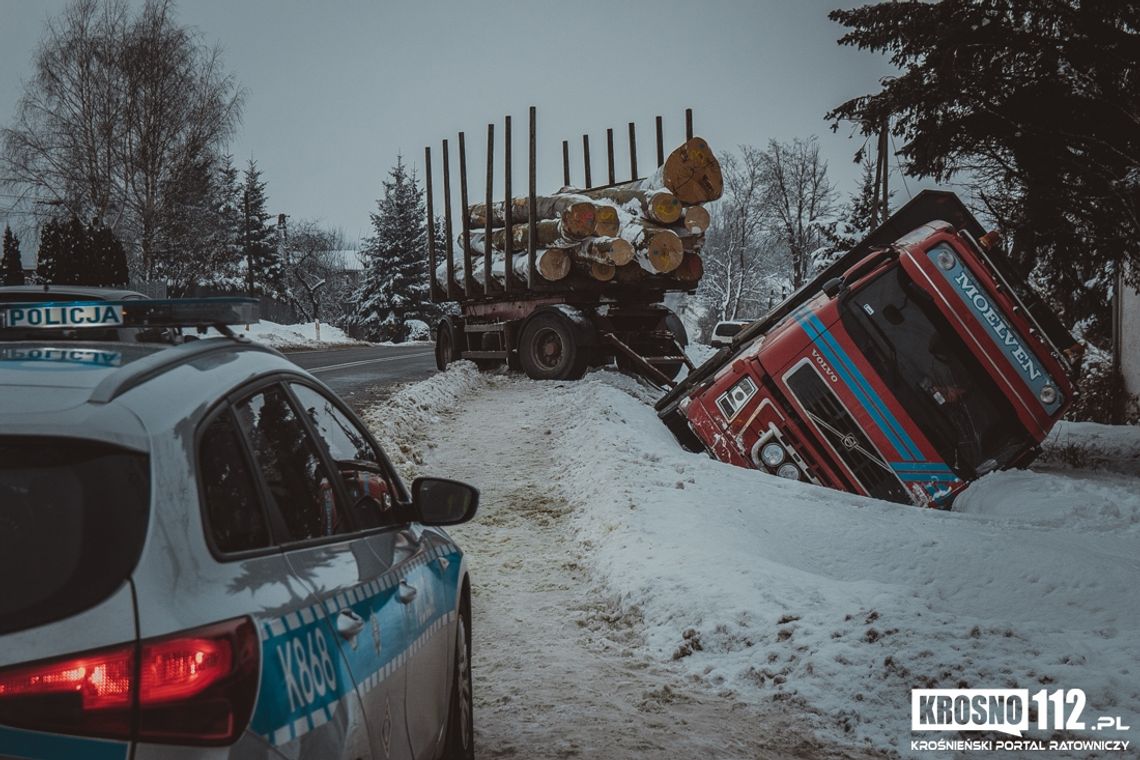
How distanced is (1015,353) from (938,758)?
6.00 meters

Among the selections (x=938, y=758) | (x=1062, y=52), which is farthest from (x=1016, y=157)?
(x=938, y=758)

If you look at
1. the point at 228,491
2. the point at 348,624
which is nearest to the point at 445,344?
the point at 348,624

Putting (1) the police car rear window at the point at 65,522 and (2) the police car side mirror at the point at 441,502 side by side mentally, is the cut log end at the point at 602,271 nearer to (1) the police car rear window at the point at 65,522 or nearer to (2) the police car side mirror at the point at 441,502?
(2) the police car side mirror at the point at 441,502

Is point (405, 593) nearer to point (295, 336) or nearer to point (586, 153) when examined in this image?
point (586, 153)

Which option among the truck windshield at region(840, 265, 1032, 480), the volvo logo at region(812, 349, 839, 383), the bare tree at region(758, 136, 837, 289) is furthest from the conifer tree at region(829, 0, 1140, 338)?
the bare tree at region(758, 136, 837, 289)

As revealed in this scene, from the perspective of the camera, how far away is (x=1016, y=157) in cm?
1151

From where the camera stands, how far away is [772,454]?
984 cm

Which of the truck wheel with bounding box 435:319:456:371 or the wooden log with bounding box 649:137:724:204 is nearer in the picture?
the wooden log with bounding box 649:137:724:204

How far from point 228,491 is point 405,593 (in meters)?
0.88

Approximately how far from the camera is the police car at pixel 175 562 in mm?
1616

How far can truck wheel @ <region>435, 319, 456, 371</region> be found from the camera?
71.7 feet

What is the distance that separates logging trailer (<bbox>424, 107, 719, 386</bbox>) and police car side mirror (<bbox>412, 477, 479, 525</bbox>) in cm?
1294

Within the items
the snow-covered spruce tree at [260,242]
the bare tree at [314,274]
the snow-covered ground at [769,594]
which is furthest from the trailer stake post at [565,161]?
the bare tree at [314,274]

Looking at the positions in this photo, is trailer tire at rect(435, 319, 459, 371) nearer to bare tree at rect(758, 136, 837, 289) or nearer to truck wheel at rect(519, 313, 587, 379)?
truck wheel at rect(519, 313, 587, 379)
